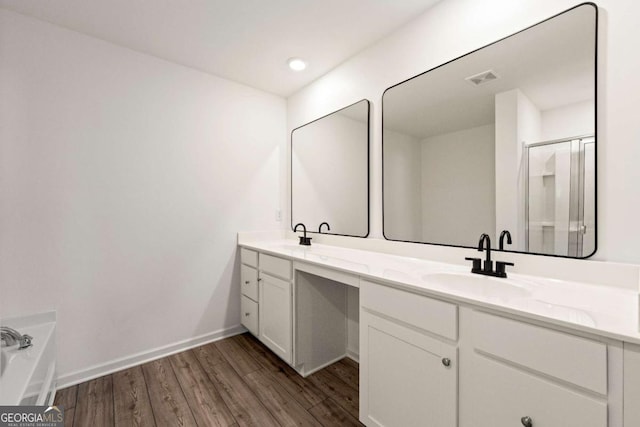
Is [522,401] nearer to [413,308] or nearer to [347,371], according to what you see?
[413,308]

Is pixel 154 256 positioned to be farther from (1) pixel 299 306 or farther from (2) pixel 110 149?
(1) pixel 299 306

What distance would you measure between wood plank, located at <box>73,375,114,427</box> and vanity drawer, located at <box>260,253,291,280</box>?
3.99 feet

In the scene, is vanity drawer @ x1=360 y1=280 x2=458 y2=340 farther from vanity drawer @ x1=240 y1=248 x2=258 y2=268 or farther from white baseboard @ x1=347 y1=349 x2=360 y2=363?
vanity drawer @ x1=240 y1=248 x2=258 y2=268

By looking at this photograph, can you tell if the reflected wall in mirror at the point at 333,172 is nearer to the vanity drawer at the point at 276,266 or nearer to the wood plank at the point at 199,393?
the vanity drawer at the point at 276,266

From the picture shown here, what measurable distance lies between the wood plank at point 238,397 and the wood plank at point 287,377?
0.69 feet

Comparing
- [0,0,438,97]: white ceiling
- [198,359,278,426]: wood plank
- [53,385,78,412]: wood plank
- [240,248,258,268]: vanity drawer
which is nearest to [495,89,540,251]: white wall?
[0,0,438,97]: white ceiling

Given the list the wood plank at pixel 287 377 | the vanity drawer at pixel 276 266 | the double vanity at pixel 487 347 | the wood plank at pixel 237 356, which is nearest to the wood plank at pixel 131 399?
the wood plank at pixel 237 356

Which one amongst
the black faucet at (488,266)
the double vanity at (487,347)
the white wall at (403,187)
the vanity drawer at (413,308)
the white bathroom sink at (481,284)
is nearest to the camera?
the double vanity at (487,347)

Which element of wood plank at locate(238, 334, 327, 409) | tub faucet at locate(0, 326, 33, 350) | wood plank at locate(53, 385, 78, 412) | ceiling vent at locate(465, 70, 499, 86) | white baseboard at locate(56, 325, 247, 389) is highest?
ceiling vent at locate(465, 70, 499, 86)

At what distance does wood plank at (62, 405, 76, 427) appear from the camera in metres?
1.56

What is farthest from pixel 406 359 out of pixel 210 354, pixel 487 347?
pixel 210 354

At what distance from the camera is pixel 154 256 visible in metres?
Result: 2.28

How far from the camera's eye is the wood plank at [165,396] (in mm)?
1603

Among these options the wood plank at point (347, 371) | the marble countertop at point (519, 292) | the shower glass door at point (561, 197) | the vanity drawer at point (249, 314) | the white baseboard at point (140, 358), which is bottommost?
the wood plank at point (347, 371)
